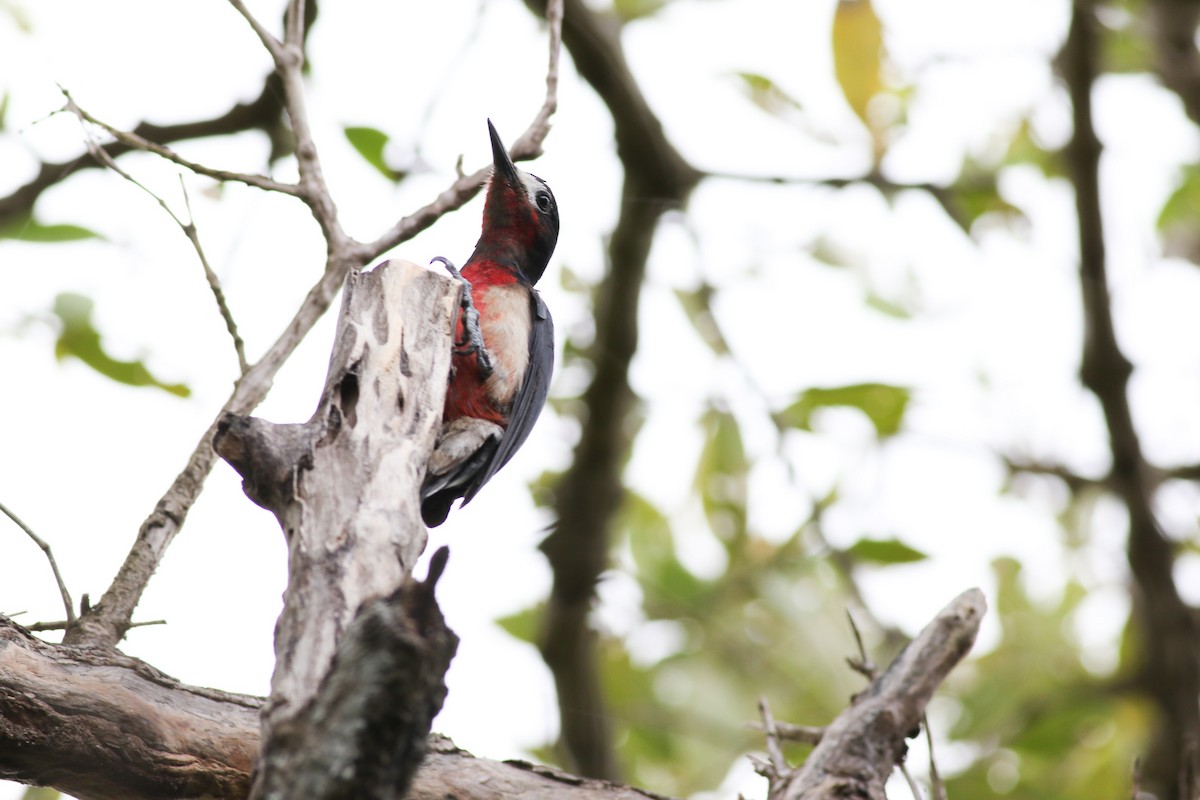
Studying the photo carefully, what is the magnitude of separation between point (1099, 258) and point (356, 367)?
412cm

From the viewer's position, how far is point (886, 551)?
442 cm

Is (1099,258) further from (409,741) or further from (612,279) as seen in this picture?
(409,741)

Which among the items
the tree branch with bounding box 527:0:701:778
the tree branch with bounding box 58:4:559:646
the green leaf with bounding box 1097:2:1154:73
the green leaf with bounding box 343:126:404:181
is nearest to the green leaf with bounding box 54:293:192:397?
the green leaf with bounding box 343:126:404:181

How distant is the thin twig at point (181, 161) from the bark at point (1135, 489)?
3.70 metres

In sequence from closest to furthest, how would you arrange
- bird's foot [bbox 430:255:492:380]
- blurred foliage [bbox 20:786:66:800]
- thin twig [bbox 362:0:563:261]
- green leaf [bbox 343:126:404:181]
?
thin twig [bbox 362:0:563:261]
blurred foliage [bbox 20:786:66:800]
bird's foot [bbox 430:255:492:380]
green leaf [bbox 343:126:404:181]

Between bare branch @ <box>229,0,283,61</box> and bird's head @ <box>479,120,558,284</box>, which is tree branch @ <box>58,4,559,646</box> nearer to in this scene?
bare branch @ <box>229,0,283,61</box>

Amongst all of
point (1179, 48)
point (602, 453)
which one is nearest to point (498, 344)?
point (602, 453)

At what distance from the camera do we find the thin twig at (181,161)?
2.57m

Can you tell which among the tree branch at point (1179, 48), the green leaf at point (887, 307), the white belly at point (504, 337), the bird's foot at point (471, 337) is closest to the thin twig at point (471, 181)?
the bird's foot at point (471, 337)

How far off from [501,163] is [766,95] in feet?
4.44

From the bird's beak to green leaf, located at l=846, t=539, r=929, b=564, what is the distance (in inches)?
74.9

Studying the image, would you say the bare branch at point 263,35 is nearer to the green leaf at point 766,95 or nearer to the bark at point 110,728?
the bark at point 110,728

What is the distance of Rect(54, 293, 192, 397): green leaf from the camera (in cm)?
368

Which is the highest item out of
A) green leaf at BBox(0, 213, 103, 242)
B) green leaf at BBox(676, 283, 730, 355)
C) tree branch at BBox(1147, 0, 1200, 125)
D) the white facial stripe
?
tree branch at BBox(1147, 0, 1200, 125)
